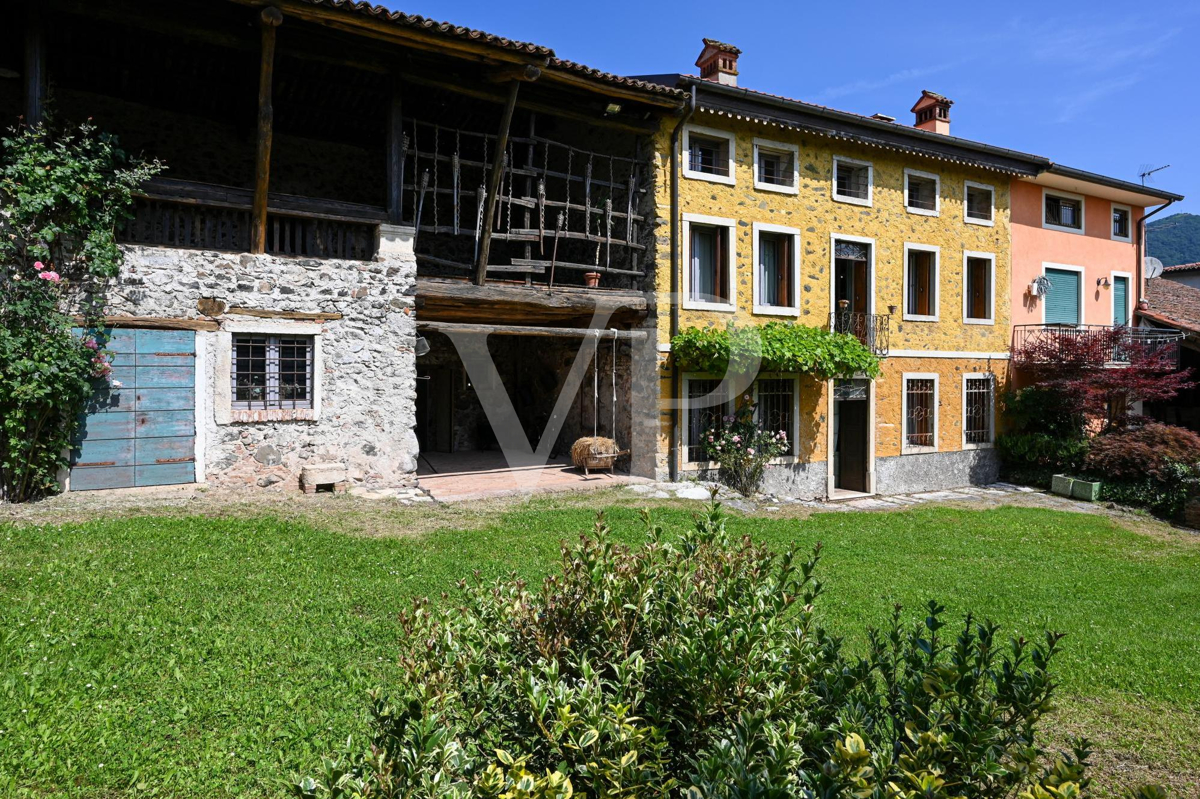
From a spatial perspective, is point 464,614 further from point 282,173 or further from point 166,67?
point 282,173

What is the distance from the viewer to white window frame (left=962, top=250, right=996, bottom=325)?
15.6 meters

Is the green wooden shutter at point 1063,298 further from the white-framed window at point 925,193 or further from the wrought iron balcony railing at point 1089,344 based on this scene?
the white-framed window at point 925,193

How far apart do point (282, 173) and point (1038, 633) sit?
517 inches

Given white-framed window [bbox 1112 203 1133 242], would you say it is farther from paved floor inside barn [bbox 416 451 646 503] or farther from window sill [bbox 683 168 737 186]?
paved floor inside barn [bbox 416 451 646 503]

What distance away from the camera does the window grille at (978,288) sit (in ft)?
52.5

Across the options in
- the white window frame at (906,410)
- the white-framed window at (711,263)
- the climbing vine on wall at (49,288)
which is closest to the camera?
the climbing vine on wall at (49,288)

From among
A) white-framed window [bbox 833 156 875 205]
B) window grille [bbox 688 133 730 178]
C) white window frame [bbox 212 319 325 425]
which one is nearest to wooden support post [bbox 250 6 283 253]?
white window frame [bbox 212 319 325 425]

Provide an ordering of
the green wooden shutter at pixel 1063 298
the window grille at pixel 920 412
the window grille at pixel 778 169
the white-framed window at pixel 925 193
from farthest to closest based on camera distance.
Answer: the green wooden shutter at pixel 1063 298
the window grille at pixel 920 412
the white-framed window at pixel 925 193
the window grille at pixel 778 169

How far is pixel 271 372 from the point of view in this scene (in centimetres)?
934

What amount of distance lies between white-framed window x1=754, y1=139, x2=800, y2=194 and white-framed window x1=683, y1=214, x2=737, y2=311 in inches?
46.5

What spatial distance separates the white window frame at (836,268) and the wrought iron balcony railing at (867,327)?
8.7 inches

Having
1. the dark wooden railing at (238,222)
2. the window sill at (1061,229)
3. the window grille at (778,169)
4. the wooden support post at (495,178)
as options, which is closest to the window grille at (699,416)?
the window grille at (778,169)

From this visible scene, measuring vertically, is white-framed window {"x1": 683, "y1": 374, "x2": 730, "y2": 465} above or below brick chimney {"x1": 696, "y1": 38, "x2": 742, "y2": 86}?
below

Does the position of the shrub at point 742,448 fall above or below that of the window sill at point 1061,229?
below
